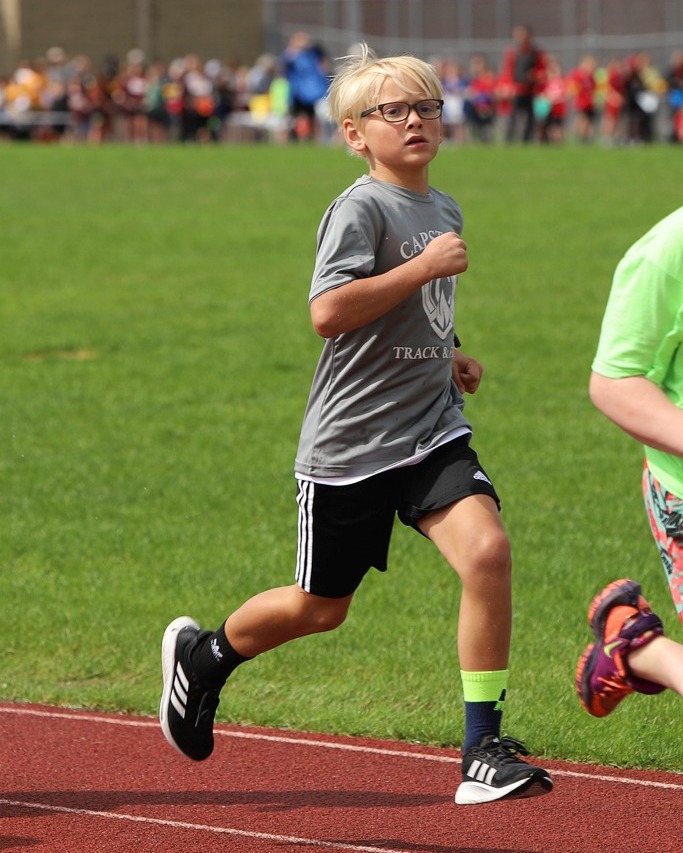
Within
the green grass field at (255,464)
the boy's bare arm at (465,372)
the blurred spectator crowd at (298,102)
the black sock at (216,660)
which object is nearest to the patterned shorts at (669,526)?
the boy's bare arm at (465,372)

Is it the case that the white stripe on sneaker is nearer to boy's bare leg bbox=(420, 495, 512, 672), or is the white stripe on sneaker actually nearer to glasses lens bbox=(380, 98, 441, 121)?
boy's bare leg bbox=(420, 495, 512, 672)

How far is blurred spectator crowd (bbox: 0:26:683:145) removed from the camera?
3650 cm

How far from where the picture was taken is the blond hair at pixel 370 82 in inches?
181

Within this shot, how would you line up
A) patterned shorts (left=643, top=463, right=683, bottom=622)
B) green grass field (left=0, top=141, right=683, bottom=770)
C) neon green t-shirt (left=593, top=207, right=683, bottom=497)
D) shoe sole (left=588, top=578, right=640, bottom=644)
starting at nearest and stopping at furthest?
neon green t-shirt (left=593, top=207, right=683, bottom=497) → patterned shorts (left=643, top=463, right=683, bottom=622) → shoe sole (left=588, top=578, right=640, bottom=644) → green grass field (left=0, top=141, right=683, bottom=770)

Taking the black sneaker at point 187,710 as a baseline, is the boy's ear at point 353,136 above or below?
above

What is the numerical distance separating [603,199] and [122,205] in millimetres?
7149

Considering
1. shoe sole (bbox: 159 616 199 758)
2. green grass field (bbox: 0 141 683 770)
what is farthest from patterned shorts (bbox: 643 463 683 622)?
shoe sole (bbox: 159 616 199 758)

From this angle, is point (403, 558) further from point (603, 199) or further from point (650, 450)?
point (603, 199)

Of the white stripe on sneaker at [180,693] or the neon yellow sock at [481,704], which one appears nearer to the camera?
the neon yellow sock at [481,704]

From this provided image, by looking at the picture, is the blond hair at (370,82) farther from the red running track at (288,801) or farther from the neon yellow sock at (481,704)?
the red running track at (288,801)

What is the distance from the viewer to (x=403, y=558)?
318 inches

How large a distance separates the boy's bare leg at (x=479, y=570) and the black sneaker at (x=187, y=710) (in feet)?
3.12

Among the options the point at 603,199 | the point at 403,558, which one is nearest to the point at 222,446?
the point at 403,558

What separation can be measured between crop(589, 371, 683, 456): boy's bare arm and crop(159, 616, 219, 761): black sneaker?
1812mm
